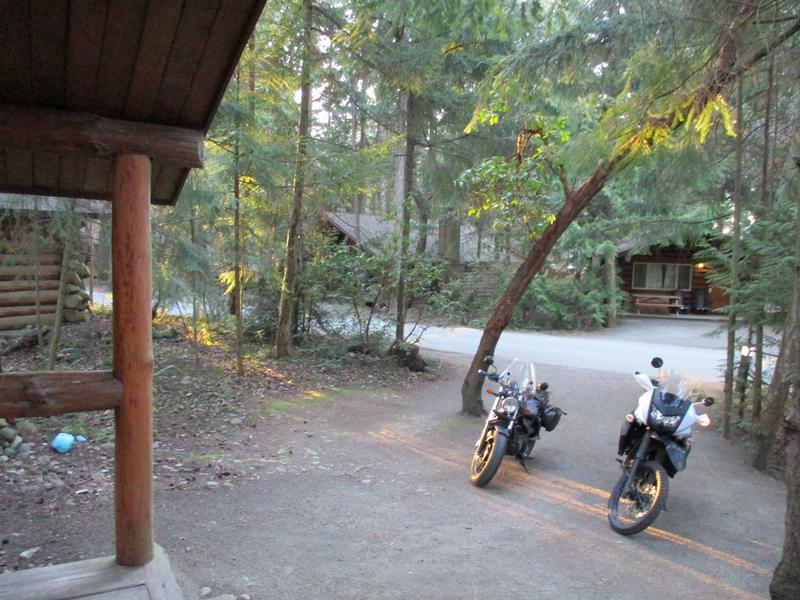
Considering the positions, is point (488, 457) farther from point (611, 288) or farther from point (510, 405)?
point (611, 288)

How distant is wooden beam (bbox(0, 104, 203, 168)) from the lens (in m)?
2.94

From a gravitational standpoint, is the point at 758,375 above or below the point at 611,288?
below

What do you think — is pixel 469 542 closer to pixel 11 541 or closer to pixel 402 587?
pixel 402 587

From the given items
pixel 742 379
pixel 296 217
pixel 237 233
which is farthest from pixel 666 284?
pixel 237 233

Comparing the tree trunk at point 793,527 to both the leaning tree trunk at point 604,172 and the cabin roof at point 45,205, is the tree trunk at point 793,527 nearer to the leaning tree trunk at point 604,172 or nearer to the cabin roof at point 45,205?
the leaning tree trunk at point 604,172

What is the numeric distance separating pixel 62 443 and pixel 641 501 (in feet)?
18.2

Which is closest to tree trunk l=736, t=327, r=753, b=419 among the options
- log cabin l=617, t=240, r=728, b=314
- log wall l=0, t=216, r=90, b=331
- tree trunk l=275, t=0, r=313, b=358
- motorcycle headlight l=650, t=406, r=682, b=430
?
motorcycle headlight l=650, t=406, r=682, b=430

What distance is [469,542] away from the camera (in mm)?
4613

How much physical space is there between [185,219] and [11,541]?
6187 mm

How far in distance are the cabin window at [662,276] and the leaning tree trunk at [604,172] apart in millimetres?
22923

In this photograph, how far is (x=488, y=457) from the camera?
233 inches

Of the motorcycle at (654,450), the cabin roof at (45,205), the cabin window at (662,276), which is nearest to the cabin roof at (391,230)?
the cabin roof at (45,205)

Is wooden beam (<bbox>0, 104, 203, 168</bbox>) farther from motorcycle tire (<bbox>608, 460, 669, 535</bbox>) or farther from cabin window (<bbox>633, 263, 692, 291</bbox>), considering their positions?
cabin window (<bbox>633, 263, 692, 291</bbox>)

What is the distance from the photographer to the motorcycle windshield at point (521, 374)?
6.56 meters
